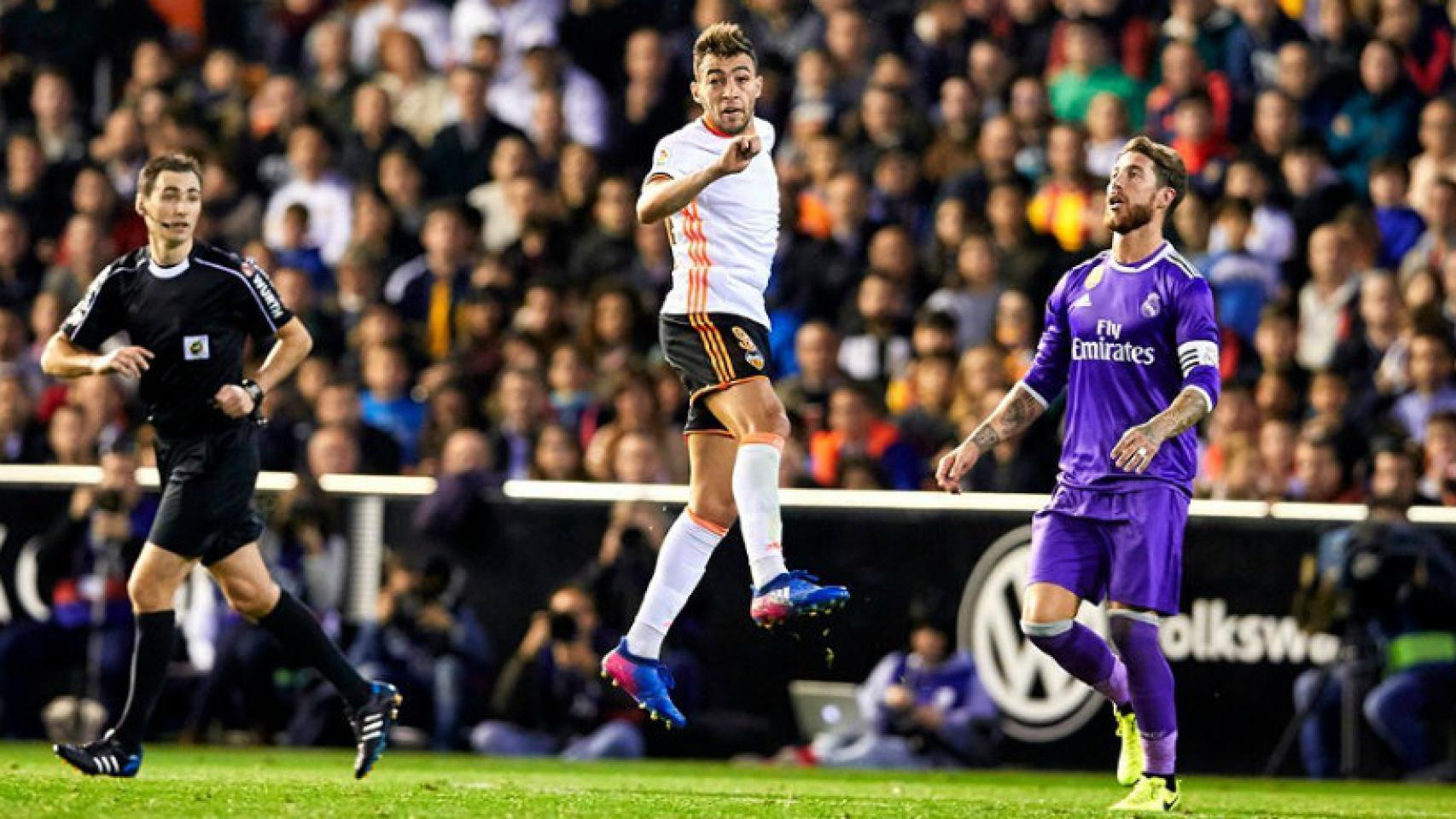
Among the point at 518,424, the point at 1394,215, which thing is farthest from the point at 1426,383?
the point at 518,424

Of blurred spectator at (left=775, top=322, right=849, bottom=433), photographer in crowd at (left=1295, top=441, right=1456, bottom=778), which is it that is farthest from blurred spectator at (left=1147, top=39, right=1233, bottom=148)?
photographer in crowd at (left=1295, top=441, right=1456, bottom=778)

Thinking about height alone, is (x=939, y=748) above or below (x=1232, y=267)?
below

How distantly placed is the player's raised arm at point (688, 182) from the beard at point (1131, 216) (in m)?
1.63

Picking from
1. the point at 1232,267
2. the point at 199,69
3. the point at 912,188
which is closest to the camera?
the point at 1232,267

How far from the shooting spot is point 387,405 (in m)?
17.5

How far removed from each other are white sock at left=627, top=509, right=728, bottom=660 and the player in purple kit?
3.25ft

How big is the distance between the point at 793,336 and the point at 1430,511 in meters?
4.54

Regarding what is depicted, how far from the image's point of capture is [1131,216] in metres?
10.5

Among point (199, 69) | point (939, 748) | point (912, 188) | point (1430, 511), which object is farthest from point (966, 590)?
point (199, 69)

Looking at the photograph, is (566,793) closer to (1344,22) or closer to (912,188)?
(912,188)

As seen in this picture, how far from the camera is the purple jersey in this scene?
10414 millimetres

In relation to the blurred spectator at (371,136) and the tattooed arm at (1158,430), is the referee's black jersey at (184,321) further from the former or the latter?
the blurred spectator at (371,136)

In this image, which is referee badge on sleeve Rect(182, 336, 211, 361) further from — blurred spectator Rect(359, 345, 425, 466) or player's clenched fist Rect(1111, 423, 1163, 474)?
blurred spectator Rect(359, 345, 425, 466)

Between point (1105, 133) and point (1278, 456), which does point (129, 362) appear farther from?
point (1105, 133)
